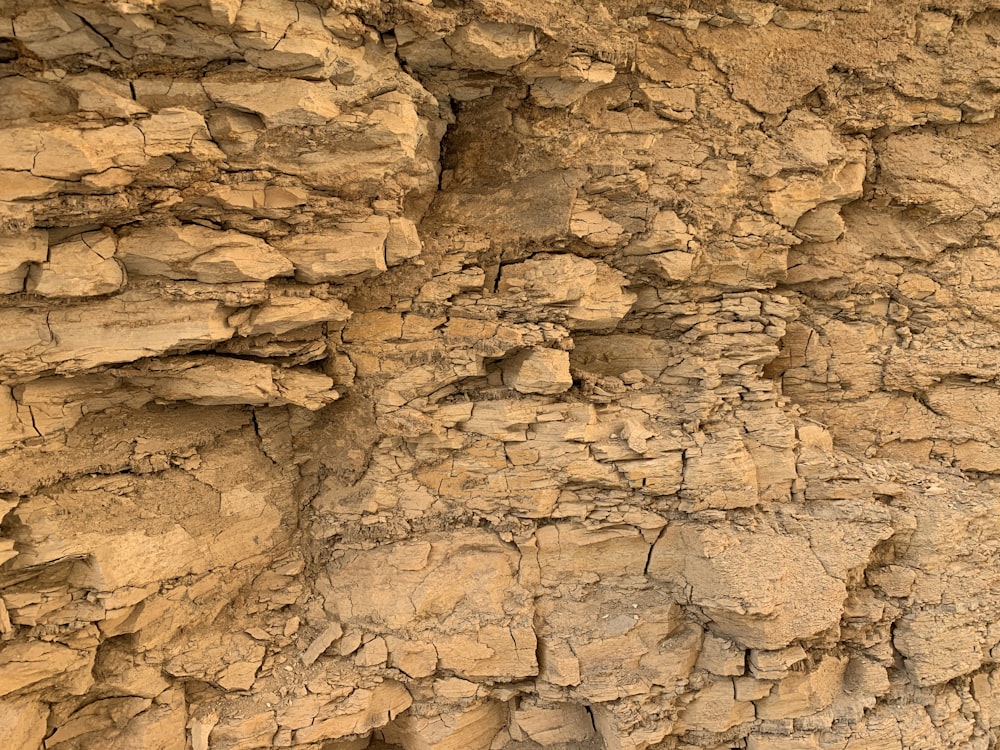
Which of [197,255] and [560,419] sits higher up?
[197,255]

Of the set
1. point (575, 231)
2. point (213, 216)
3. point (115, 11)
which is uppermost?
point (115, 11)

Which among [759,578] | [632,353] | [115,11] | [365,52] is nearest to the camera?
[115,11]

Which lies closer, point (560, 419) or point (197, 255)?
point (197, 255)

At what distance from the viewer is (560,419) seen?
14.9 feet

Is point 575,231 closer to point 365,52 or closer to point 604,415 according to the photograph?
point 604,415

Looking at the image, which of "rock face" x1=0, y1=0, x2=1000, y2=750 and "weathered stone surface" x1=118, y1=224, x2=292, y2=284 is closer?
"weathered stone surface" x1=118, y1=224, x2=292, y2=284

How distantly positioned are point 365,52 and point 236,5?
26.6 inches

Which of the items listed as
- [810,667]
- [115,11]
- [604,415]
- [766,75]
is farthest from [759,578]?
[115,11]

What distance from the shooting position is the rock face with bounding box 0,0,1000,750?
3.86 meters

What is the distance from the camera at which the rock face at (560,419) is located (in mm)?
3859

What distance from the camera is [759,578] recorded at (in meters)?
4.41

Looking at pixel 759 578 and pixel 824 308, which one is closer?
pixel 759 578

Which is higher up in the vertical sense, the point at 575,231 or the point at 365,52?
the point at 365,52

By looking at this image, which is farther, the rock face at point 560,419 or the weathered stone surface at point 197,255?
the rock face at point 560,419
